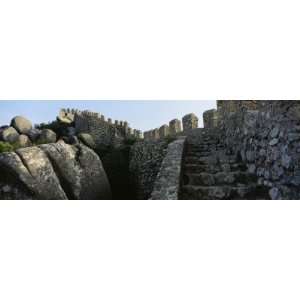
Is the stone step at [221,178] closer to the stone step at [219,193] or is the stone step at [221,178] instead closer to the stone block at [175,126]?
the stone step at [219,193]

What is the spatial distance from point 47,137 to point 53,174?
124cm

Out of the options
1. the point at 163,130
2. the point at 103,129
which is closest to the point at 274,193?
the point at 103,129

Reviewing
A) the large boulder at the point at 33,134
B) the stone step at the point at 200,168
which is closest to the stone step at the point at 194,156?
the stone step at the point at 200,168

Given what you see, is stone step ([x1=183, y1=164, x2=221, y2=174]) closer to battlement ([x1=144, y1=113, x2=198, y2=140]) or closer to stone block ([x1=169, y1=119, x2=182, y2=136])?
battlement ([x1=144, y1=113, x2=198, y2=140])

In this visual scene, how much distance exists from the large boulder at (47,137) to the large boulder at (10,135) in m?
0.47

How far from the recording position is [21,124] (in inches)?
163

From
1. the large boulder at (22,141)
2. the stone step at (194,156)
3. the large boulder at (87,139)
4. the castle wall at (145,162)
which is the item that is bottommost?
the castle wall at (145,162)

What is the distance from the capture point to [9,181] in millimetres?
3662

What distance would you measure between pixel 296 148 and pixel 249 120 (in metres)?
1.36

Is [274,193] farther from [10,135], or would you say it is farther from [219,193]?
[10,135]

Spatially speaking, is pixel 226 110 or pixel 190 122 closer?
pixel 226 110

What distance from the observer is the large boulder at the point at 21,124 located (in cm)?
397
